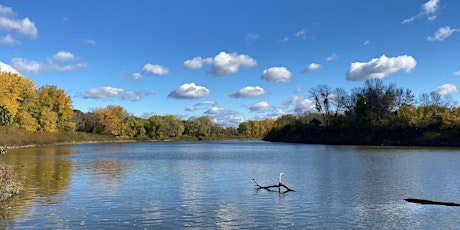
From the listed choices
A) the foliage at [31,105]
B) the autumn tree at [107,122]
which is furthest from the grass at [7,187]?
the autumn tree at [107,122]

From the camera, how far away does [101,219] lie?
635 inches

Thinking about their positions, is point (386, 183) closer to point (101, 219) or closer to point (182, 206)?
point (182, 206)

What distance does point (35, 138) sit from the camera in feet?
287

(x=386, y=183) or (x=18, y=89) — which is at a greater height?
(x=18, y=89)

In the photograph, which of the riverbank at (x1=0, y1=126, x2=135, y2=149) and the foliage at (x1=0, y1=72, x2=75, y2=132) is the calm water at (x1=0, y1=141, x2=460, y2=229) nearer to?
the riverbank at (x1=0, y1=126, x2=135, y2=149)

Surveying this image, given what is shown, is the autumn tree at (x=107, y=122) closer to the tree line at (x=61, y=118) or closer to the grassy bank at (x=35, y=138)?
the tree line at (x=61, y=118)

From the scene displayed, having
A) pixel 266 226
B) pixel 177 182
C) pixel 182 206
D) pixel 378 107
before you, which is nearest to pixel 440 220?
pixel 266 226

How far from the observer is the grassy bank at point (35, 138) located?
7566 cm

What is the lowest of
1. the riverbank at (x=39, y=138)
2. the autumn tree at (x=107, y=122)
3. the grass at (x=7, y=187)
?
the grass at (x=7, y=187)

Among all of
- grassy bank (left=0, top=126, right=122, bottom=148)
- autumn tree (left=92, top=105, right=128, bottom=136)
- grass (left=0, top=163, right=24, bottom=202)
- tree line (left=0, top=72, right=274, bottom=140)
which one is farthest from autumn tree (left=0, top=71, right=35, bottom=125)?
grass (left=0, top=163, right=24, bottom=202)

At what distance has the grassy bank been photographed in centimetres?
7566

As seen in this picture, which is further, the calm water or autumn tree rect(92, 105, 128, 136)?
autumn tree rect(92, 105, 128, 136)

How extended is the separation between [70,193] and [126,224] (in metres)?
8.59

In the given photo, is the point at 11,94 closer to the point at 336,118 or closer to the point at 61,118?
the point at 61,118
